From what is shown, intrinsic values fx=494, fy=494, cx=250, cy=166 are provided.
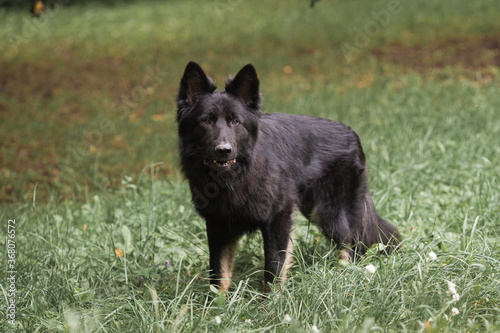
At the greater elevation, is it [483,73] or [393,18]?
[393,18]

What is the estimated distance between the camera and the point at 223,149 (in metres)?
2.99

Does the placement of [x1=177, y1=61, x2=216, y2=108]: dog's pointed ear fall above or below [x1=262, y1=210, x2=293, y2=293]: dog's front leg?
above

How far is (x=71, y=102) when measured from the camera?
930 cm

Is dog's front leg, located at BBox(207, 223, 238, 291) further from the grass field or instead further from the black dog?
the grass field

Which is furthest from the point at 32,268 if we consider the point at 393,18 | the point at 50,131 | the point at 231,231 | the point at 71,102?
the point at 393,18

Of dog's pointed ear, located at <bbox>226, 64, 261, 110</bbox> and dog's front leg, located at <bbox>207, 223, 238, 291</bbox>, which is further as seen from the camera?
dog's front leg, located at <bbox>207, 223, 238, 291</bbox>

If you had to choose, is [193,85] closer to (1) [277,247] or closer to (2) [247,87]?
(2) [247,87]

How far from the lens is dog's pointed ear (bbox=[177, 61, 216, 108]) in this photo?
319 cm

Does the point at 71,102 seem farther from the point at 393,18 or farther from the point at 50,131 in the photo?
the point at 393,18

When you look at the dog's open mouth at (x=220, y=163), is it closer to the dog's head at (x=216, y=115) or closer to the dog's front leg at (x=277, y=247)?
the dog's head at (x=216, y=115)

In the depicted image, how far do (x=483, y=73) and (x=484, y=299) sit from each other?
7608mm

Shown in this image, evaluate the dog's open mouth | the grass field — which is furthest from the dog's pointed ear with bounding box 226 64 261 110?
the grass field

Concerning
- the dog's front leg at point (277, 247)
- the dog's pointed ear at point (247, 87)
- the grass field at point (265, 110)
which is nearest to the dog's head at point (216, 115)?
the dog's pointed ear at point (247, 87)

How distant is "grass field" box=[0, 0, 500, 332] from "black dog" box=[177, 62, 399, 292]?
223mm
